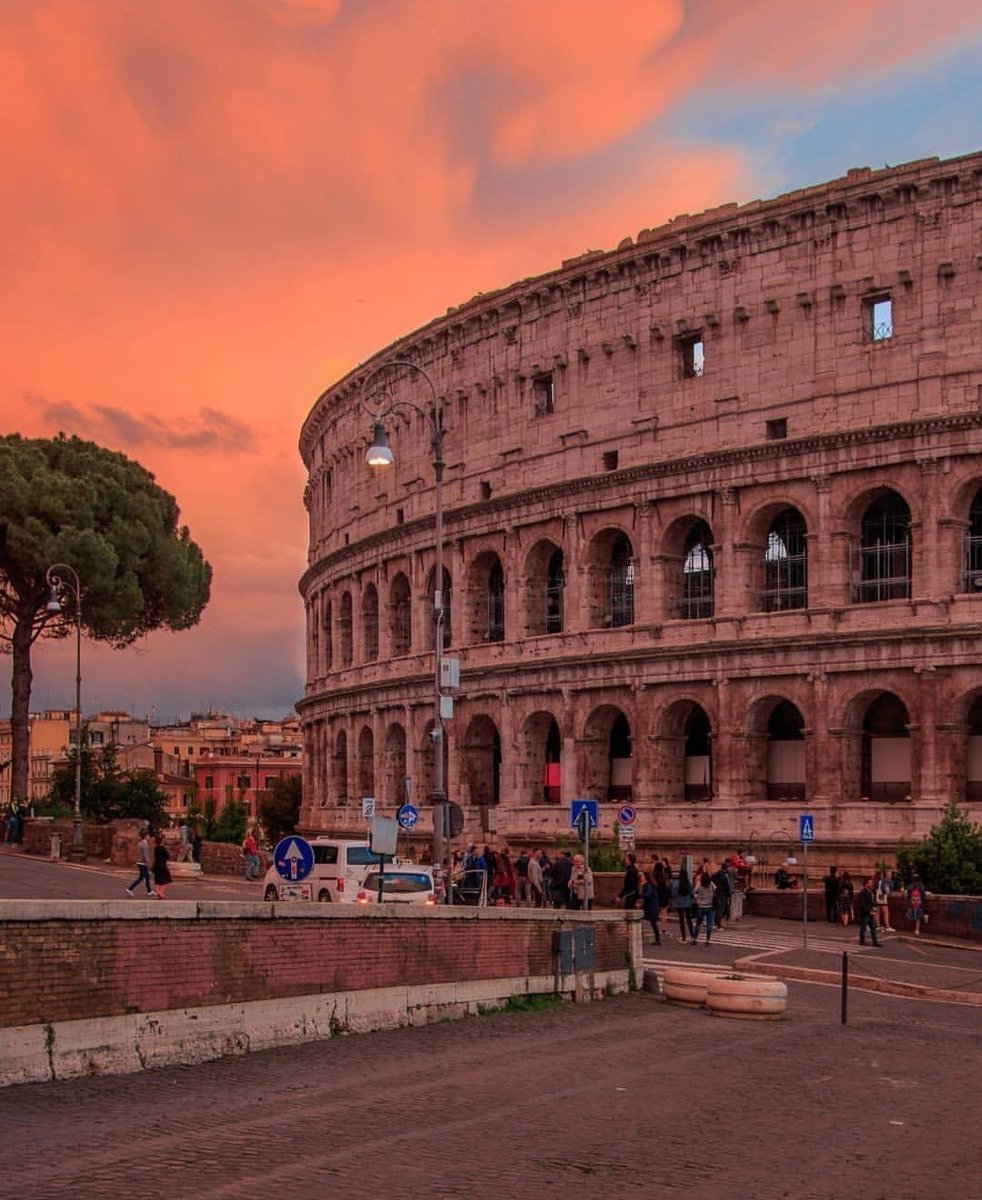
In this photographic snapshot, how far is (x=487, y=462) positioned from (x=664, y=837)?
14.6 metres

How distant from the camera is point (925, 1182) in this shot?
39.2 ft

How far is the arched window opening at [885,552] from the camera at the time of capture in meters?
44.6

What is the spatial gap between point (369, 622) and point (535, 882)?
29.6m

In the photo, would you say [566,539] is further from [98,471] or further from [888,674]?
[98,471]

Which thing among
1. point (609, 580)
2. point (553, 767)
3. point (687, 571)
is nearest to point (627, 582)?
point (609, 580)

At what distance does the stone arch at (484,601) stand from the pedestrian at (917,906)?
2256 centimetres

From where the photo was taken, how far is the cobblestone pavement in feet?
36.6

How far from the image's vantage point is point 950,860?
121 feet

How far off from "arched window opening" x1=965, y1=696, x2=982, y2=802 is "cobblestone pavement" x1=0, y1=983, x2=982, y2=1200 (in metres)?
24.4

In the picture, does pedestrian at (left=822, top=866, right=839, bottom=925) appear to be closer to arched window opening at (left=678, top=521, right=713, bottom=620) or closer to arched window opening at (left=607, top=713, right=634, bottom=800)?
arched window opening at (left=678, top=521, right=713, bottom=620)

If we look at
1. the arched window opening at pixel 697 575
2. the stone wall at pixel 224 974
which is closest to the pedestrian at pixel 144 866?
the stone wall at pixel 224 974

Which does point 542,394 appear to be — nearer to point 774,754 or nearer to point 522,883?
point 774,754

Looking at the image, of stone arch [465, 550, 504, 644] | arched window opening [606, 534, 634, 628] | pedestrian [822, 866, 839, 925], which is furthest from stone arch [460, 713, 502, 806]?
pedestrian [822, 866, 839, 925]

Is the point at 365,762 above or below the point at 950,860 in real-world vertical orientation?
above
